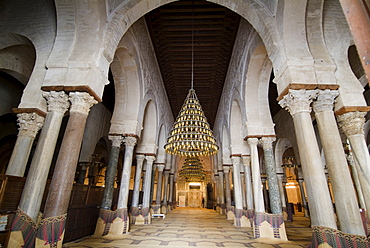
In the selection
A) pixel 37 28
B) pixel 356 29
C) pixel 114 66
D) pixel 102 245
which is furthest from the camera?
pixel 114 66

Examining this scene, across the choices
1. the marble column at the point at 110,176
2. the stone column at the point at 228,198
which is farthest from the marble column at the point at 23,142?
the stone column at the point at 228,198

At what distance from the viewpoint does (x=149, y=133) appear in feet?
30.3

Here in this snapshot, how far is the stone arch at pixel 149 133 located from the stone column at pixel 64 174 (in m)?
5.19

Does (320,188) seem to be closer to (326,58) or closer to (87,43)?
(326,58)

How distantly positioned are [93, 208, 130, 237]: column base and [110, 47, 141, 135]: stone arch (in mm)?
2453

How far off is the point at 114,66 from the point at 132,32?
1231 millimetres

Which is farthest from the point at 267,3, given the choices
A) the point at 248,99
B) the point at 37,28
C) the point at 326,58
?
the point at 37,28

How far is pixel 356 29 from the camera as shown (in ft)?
4.85

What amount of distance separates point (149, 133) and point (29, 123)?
17.4ft

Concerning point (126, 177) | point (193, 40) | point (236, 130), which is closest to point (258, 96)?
point (236, 130)

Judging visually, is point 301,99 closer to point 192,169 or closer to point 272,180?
point 272,180

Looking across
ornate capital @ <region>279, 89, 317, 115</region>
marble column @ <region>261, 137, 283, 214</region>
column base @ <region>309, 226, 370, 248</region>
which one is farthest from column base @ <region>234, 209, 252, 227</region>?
ornate capital @ <region>279, 89, 317, 115</region>

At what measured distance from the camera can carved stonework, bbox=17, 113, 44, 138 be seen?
4.14 meters

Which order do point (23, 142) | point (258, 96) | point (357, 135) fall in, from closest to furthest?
point (357, 135), point (23, 142), point (258, 96)
